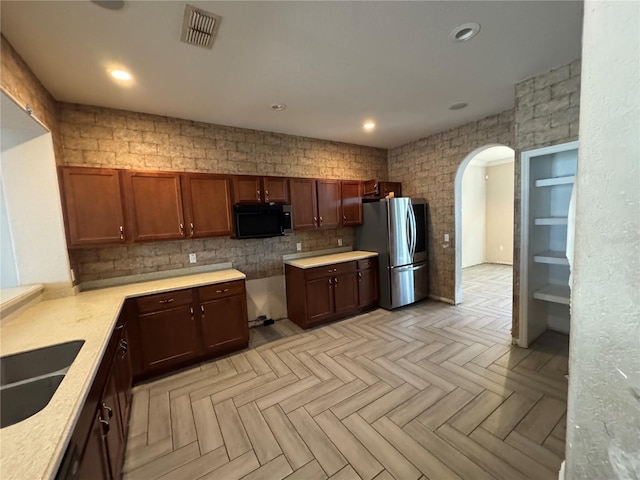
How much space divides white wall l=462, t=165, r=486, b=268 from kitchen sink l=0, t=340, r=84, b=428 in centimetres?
758

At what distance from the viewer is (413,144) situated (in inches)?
180

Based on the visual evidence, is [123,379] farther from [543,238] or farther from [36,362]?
[543,238]

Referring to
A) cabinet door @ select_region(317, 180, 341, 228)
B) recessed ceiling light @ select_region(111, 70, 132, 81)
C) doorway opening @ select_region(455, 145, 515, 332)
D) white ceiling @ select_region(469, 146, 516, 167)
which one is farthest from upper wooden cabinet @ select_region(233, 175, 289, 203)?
white ceiling @ select_region(469, 146, 516, 167)


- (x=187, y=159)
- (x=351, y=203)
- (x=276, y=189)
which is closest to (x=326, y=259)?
(x=351, y=203)

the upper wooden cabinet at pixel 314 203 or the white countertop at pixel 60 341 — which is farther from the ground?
the upper wooden cabinet at pixel 314 203

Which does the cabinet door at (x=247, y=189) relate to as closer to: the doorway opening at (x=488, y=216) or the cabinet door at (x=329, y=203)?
the cabinet door at (x=329, y=203)

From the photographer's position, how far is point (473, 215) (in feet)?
23.5

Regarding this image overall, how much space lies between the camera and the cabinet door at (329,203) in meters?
3.88

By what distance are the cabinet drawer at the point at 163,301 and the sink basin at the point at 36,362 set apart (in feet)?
3.22

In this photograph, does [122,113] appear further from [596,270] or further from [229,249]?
[596,270]

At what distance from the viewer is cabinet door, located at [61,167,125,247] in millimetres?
2428

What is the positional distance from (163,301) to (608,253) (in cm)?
295

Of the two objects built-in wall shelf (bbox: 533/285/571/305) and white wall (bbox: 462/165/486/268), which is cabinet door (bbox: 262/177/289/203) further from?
white wall (bbox: 462/165/486/268)

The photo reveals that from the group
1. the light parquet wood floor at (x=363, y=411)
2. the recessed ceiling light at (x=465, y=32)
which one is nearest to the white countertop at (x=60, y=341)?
the light parquet wood floor at (x=363, y=411)
